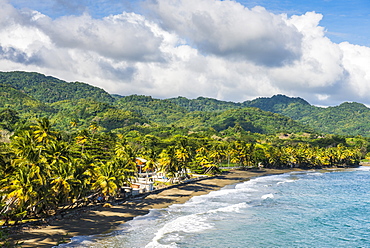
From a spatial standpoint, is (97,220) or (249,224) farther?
(249,224)

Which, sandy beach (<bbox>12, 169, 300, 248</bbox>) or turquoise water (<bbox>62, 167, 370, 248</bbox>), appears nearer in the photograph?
sandy beach (<bbox>12, 169, 300, 248</bbox>)

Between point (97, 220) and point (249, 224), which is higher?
point (97, 220)

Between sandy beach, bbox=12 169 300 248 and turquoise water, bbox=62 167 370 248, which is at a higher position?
sandy beach, bbox=12 169 300 248

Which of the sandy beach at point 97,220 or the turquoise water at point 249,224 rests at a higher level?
the sandy beach at point 97,220

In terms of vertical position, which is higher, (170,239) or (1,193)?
(1,193)

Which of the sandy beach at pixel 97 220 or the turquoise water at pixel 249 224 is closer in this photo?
the sandy beach at pixel 97 220

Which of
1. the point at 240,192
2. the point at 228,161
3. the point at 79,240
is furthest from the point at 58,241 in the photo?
the point at 228,161

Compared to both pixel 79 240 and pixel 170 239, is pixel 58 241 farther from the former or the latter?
pixel 170 239

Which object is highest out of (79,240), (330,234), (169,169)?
(169,169)
